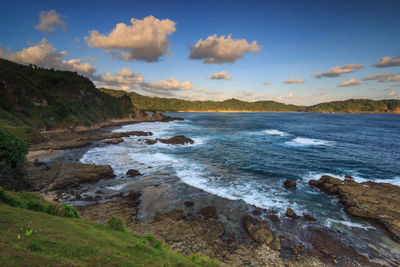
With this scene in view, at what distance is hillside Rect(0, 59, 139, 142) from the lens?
45953mm

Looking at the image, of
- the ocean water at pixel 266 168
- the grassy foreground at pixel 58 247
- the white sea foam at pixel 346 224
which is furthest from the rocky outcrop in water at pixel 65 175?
the white sea foam at pixel 346 224

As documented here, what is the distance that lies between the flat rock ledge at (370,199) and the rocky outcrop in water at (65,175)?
29.4 m

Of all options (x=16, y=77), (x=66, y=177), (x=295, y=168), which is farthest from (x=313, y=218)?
(x=16, y=77)

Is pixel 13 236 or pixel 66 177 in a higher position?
pixel 13 236

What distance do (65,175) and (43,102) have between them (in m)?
54.9

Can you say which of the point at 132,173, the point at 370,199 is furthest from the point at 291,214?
the point at 132,173

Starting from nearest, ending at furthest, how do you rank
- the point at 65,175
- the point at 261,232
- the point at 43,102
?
the point at 261,232, the point at 65,175, the point at 43,102

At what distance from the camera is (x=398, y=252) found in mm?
12656

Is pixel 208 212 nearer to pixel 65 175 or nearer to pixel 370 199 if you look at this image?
pixel 370 199

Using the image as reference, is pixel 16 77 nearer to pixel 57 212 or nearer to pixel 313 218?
pixel 57 212

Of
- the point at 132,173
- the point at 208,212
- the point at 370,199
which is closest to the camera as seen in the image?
the point at 208,212

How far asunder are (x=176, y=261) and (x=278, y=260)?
781 centimetres

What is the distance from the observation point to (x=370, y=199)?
18.4 metres

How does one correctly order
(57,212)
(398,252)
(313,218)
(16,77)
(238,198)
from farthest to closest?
(16,77) → (238,198) → (313,218) → (398,252) → (57,212)
